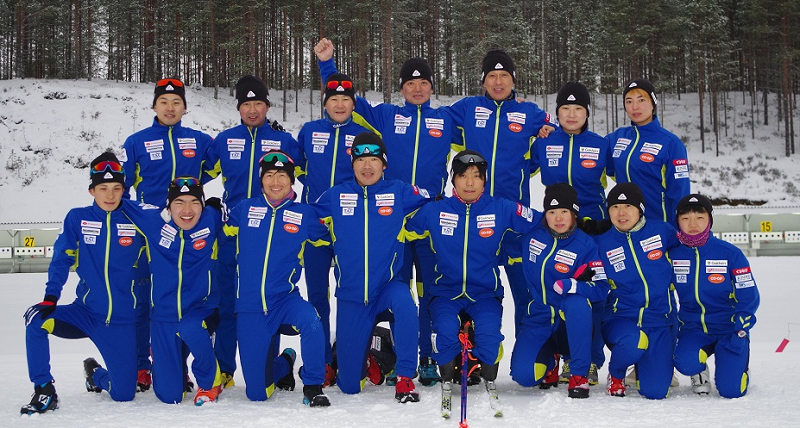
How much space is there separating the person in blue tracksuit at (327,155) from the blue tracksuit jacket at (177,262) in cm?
89

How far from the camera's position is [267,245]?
5027 millimetres

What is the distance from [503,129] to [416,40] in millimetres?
42440

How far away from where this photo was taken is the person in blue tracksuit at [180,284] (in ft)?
16.1

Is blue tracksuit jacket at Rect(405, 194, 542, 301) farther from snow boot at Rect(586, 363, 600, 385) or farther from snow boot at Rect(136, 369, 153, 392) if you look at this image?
snow boot at Rect(136, 369, 153, 392)

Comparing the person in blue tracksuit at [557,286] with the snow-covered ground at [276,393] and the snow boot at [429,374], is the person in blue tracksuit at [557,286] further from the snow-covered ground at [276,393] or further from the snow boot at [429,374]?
the snow boot at [429,374]

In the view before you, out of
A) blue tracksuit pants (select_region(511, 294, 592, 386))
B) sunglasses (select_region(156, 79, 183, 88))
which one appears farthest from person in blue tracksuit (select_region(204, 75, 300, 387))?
blue tracksuit pants (select_region(511, 294, 592, 386))

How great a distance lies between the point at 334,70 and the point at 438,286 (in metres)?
2.35

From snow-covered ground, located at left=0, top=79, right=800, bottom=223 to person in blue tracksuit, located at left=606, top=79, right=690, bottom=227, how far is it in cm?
1577

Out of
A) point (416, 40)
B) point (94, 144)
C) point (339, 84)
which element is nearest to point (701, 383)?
point (339, 84)

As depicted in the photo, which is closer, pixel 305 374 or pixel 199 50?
pixel 305 374

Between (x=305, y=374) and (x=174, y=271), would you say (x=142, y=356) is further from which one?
(x=305, y=374)

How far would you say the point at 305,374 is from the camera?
4.73 metres

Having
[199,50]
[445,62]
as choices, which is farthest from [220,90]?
[445,62]

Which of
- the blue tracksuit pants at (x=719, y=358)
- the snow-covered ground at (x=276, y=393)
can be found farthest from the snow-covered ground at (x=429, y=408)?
Answer: the blue tracksuit pants at (x=719, y=358)
